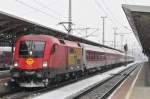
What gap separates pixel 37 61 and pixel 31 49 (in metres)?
0.84

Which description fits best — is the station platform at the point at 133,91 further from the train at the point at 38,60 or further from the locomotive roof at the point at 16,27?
the locomotive roof at the point at 16,27

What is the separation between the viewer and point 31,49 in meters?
21.3

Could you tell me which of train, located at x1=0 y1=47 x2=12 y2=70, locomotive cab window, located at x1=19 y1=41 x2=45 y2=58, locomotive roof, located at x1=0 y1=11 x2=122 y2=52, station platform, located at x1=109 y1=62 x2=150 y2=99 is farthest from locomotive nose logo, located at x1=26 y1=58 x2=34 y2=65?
train, located at x1=0 y1=47 x2=12 y2=70

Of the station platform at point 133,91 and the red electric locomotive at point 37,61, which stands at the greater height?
the red electric locomotive at point 37,61

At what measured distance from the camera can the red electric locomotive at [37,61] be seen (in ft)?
66.7

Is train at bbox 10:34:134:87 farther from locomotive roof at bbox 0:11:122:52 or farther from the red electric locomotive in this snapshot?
locomotive roof at bbox 0:11:122:52

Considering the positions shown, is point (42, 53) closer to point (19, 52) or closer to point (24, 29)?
point (19, 52)

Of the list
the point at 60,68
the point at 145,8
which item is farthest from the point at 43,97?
the point at 145,8

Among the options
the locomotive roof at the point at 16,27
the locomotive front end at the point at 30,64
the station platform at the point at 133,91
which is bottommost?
the station platform at the point at 133,91

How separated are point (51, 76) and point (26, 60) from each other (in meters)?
1.61

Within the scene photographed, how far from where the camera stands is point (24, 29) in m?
26.2

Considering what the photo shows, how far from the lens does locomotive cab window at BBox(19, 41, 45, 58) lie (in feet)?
69.4

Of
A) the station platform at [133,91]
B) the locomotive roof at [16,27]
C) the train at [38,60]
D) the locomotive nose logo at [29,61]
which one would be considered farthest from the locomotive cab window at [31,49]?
the station platform at [133,91]

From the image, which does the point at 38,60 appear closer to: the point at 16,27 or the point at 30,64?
the point at 30,64
